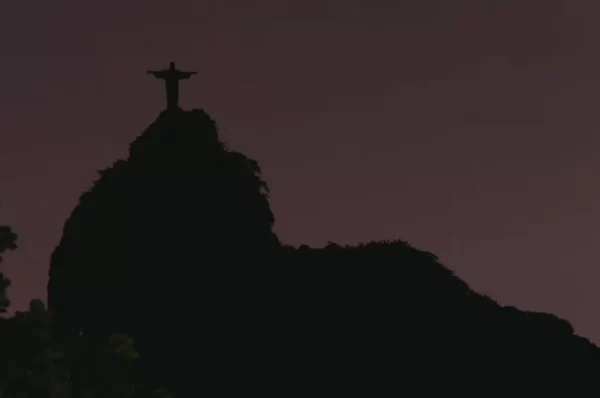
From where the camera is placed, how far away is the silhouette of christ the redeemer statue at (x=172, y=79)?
24953mm

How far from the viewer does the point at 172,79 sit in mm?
25125

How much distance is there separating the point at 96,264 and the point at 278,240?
361cm

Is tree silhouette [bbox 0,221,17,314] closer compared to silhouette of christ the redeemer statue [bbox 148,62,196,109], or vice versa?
tree silhouette [bbox 0,221,17,314]

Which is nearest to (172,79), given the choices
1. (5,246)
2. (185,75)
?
(185,75)

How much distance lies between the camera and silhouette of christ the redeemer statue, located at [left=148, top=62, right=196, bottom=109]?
24953mm

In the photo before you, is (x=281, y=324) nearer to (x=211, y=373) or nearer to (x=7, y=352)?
(x=211, y=373)

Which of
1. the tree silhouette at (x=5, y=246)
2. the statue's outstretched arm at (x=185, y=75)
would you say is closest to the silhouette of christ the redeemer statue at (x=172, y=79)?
the statue's outstretched arm at (x=185, y=75)

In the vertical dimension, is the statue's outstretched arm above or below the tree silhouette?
above

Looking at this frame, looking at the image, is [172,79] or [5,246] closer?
[5,246]

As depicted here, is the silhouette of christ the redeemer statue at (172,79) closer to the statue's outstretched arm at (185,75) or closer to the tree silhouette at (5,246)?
the statue's outstretched arm at (185,75)

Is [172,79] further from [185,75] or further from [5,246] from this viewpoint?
[5,246]

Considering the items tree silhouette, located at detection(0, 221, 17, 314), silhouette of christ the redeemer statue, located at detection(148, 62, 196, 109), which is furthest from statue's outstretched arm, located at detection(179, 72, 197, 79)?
tree silhouette, located at detection(0, 221, 17, 314)

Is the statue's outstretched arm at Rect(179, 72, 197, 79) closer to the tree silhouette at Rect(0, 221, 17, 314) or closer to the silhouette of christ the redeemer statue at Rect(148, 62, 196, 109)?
the silhouette of christ the redeemer statue at Rect(148, 62, 196, 109)

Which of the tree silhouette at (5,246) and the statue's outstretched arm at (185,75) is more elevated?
the statue's outstretched arm at (185,75)
